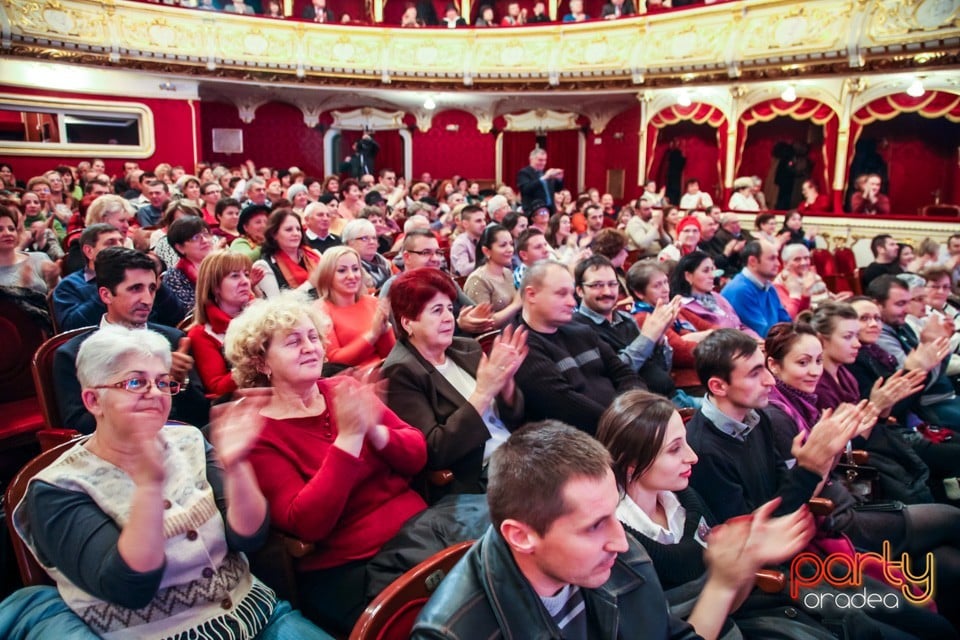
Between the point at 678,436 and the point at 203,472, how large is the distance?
1.08 metres

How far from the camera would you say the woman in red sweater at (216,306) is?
7.63 ft

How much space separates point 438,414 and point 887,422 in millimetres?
1892

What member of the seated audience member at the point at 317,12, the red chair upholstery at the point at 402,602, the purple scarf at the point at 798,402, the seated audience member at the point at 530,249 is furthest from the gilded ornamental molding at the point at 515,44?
the red chair upholstery at the point at 402,602

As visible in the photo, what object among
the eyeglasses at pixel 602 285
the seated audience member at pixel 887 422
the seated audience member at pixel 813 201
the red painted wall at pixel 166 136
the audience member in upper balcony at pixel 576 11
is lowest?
the seated audience member at pixel 887 422

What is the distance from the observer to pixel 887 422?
2684 mm

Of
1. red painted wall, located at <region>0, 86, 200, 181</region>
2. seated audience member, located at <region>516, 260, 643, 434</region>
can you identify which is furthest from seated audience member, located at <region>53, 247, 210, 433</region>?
red painted wall, located at <region>0, 86, 200, 181</region>

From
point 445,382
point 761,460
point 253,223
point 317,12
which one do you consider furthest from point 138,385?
point 317,12

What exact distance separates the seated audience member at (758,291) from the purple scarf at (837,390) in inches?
40.1

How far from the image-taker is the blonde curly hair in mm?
1696

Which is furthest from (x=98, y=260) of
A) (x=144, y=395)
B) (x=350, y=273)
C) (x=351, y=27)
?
(x=351, y=27)

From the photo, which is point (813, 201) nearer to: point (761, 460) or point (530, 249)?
point (530, 249)

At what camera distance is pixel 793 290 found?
442 centimetres

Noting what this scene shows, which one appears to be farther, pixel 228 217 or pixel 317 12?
pixel 317 12

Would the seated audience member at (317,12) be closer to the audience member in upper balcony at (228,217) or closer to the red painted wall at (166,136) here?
the red painted wall at (166,136)
